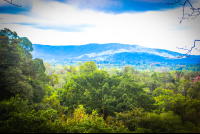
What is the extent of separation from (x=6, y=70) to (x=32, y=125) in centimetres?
800

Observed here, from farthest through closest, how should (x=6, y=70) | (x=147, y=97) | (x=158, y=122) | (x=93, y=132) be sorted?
(x=147, y=97), (x=6, y=70), (x=158, y=122), (x=93, y=132)

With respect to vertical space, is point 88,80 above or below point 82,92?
above

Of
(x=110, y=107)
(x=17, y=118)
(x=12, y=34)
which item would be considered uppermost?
(x=12, y=34)

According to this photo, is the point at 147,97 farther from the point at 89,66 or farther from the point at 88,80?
the point at 89,66

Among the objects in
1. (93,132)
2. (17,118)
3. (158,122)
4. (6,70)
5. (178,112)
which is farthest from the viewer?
(6,70)

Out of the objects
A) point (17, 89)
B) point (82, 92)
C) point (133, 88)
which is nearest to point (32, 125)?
point (17, 89)

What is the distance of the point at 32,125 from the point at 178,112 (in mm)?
10098

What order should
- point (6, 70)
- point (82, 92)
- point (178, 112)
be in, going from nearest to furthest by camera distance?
point (178, 112), point (6, 70), point (82, 92)

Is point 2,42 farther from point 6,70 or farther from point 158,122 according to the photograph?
point 158,122

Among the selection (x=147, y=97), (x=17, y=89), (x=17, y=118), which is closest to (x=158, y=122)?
(x=17, y=118)

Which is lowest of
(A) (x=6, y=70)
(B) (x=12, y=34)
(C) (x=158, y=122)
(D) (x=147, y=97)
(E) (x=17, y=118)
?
(D) (x=147, y=97)

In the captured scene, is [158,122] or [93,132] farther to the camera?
[158,122]

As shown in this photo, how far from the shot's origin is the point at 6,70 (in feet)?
32.2

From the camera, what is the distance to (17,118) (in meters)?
4.67
